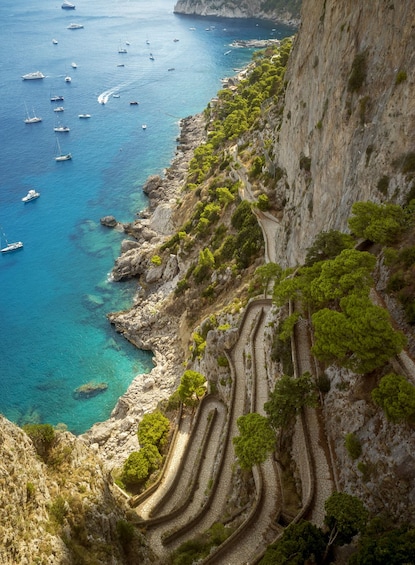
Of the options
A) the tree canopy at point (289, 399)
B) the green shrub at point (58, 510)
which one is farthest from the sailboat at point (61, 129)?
the green shrub at point (58, 510)

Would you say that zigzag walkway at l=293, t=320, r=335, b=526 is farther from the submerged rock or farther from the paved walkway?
the submerged rock

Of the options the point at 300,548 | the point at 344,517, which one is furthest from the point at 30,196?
the point at 344,517

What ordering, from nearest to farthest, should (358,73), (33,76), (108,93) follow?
(358,73), (108,93), (33,76)

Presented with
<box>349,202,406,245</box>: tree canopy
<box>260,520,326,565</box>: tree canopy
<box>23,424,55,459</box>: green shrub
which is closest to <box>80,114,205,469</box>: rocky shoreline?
<box>23,424,55,459</box>: green shrub

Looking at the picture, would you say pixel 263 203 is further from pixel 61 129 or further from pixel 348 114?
pixel 61 129

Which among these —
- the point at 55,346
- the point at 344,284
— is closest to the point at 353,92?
the point at 344,284

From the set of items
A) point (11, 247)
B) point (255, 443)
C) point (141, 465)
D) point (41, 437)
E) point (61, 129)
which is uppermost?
point (61, 129)
